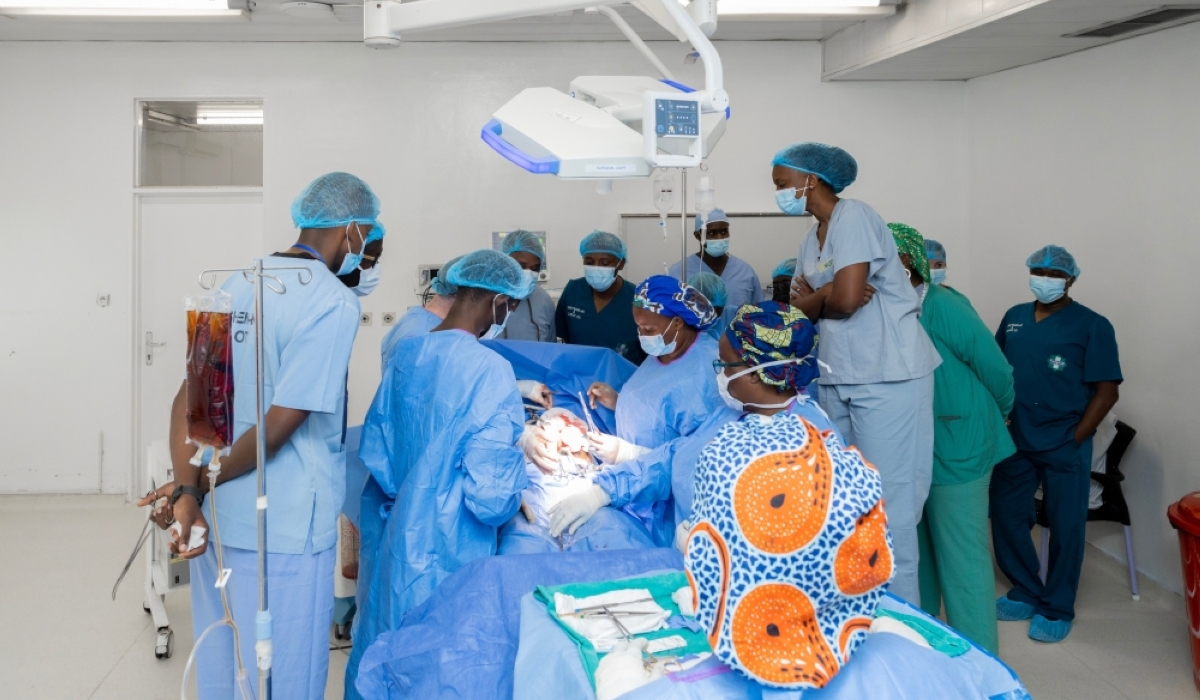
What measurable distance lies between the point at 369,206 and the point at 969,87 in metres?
4.32

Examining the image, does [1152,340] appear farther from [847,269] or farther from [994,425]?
[847,269]

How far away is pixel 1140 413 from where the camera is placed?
13.3 feet

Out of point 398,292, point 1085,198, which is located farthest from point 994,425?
point 398,292

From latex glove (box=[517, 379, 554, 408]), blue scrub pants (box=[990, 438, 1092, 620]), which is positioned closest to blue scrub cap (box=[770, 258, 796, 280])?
blue scrub pants (box=[990, 438, 1092, 620])

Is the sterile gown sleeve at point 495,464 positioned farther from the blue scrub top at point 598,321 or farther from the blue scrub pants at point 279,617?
the blue scrub top at point 598,321

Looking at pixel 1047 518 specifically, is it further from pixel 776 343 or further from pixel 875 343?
pixel 776 343

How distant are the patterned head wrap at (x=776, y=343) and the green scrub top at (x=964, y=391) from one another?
1.06 meters

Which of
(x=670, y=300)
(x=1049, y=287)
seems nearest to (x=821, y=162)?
(x=670, y=300)

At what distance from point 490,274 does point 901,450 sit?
50.2 inches

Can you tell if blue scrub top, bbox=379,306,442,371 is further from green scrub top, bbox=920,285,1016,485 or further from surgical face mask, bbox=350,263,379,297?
green scrub top, bbox=920,285,1016,485

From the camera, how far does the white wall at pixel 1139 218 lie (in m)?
3.80

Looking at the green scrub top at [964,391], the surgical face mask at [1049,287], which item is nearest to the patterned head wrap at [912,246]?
the green scrub top at [964,391]

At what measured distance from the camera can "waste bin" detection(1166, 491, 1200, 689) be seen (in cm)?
290

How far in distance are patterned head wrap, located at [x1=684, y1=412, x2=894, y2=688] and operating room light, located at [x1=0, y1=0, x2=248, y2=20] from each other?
159 inches
